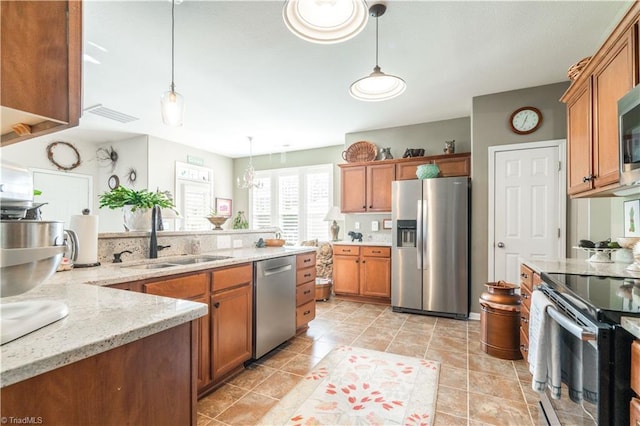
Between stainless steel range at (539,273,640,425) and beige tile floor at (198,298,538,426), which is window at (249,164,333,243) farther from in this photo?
stainless steel range at (539,273,640,425)

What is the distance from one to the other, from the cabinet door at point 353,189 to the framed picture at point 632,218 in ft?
9.89

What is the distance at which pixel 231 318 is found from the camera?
7.45 ft

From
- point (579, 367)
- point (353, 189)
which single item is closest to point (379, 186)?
point (353, 189)

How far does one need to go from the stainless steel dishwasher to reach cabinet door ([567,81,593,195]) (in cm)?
253

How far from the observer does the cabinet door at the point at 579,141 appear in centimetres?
211

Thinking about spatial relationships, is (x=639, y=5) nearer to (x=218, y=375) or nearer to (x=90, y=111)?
(x=218, y=375)

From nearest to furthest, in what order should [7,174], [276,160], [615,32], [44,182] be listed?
[7,174], [615,32], [44,182], [276,160]

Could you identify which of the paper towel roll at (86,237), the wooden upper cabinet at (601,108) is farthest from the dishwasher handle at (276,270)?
the wooden upper cabinet at (601,108)

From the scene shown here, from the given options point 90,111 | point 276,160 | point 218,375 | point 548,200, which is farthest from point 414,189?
point 90,111

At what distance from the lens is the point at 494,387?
2.16m

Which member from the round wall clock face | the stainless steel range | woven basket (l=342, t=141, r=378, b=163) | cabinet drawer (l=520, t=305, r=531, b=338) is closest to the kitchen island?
the stainless steel range

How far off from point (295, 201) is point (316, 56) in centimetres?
380

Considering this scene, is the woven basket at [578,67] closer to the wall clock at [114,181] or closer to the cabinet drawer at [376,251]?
the cabinet drawer at [376,251]

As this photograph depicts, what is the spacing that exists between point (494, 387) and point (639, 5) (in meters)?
2.44
